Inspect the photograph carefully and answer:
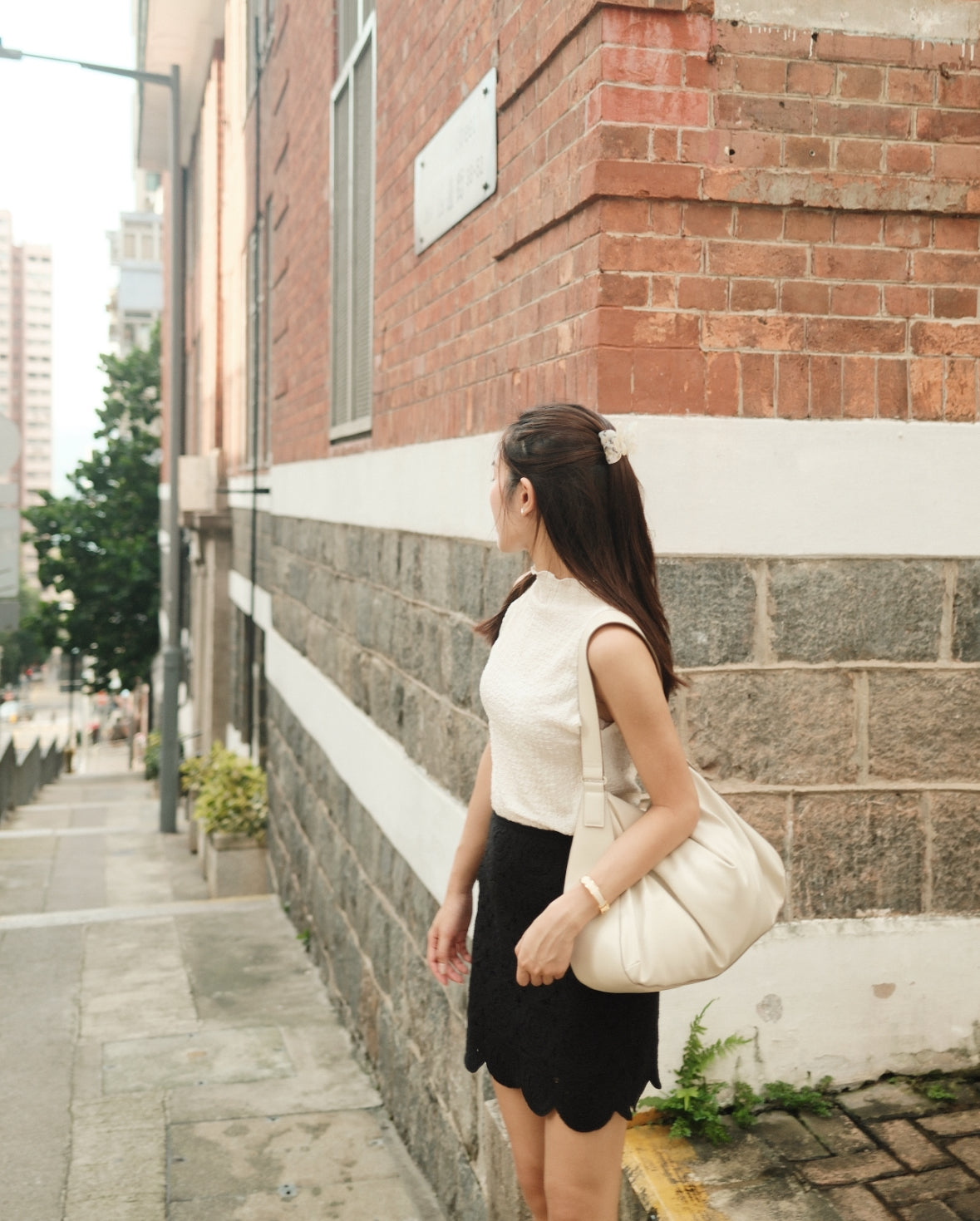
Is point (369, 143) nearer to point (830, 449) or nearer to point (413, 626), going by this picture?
point (413, 626)

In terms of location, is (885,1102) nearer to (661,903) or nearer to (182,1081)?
(661,903)

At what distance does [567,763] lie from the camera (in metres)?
2.41

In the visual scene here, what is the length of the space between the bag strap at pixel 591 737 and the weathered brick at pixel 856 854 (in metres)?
1.12

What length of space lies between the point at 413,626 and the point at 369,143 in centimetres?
247

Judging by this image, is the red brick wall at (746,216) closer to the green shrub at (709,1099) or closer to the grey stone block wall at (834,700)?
the grey stone block wall at (834,700)

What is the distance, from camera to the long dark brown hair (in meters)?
2.40

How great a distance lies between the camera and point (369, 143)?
240 inches

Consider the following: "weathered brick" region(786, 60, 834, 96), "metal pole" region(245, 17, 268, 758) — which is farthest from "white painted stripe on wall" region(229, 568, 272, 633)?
"weathered brick" region(786, 60, 834, 96)

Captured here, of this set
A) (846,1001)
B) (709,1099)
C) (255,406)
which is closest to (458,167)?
(846,1001)

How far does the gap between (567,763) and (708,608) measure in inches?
36.1

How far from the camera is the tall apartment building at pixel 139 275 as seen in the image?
226 ft

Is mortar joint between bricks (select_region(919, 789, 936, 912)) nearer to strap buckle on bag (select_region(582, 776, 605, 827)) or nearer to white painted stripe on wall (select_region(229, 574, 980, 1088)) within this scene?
white painted stripe on wall (select_region(229, 574, 980, 1088))

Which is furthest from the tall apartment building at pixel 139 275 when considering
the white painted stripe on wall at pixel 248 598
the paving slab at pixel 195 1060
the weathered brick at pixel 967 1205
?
the weathered brick at pixel 967 1205

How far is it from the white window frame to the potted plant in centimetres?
415
